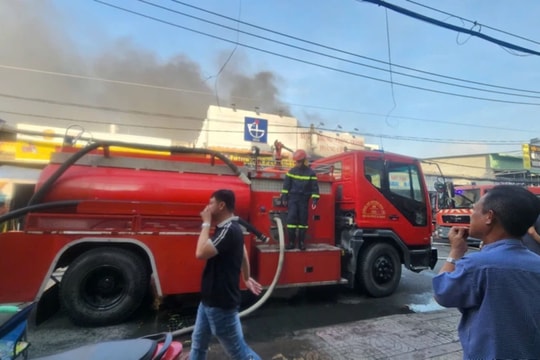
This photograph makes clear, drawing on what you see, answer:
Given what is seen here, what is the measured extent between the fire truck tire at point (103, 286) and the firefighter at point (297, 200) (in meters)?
2.35

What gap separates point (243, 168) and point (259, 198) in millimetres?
598

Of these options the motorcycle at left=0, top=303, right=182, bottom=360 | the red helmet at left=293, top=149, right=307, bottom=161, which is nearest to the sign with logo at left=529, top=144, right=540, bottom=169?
the red helmet at left=293, top=149, right=307, bottom=161

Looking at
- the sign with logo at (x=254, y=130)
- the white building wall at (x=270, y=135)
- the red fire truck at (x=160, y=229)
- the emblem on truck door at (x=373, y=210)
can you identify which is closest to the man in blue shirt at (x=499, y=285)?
the red fire truck at (x=160, y=229)

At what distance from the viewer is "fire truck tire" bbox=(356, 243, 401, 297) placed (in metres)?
5.74

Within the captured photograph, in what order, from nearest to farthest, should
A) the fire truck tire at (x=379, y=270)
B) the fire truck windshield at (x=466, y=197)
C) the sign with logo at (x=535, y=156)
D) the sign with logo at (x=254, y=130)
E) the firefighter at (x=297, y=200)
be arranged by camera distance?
the firefighter at (x=297, y=200), the fire truck tire at (x=379, y=270), the fire truck windshield at (x=466, y=197), the sign with logo at (x=254, y=130), the sign with logo at (x=535, y=156)

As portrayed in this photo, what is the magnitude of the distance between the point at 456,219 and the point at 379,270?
910 cm

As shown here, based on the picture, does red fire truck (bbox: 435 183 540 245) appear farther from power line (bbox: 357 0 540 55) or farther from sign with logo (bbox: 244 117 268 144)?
sign with logo (bbox: 244 117 268 144)

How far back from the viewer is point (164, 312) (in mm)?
4898

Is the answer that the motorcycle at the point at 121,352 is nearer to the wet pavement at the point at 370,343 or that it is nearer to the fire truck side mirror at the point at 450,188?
the wet pavement at the point at 370,343

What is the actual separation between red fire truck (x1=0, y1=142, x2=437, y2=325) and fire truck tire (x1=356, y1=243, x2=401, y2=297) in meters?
0.02

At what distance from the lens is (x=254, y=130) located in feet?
62.4

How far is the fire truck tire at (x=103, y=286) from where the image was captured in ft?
13.5

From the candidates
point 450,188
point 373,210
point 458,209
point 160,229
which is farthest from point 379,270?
point 458,209

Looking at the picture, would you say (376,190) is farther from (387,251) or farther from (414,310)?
(414,310)
